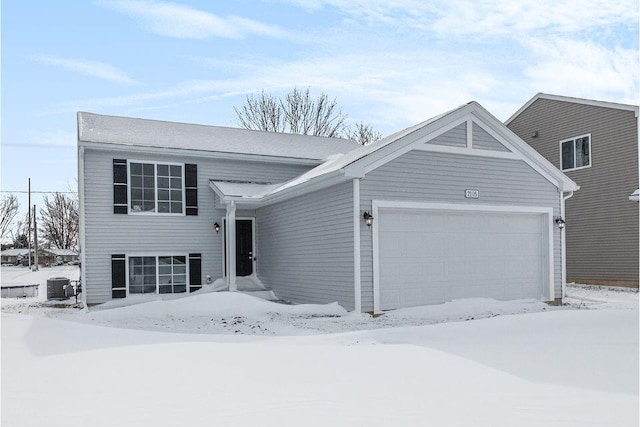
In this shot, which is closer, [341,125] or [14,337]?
[14,337]

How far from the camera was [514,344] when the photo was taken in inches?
262

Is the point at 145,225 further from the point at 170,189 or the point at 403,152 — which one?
the point at 403,152

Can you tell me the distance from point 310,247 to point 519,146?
5.30 metres

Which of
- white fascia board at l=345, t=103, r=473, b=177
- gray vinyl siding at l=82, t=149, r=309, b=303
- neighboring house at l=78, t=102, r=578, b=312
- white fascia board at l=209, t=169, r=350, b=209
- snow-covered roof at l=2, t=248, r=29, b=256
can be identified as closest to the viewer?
white fascia board at l=345, t=103, r=473, b=177

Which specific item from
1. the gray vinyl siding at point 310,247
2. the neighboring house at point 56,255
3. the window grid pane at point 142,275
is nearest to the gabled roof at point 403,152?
the gray vinyl siding at point 310,247

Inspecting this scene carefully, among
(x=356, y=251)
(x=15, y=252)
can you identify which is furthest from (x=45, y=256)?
(x=356, y=251)

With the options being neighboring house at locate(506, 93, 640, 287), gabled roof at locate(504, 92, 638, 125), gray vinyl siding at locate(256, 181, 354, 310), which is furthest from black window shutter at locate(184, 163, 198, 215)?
gabled roof at locate(504, 92, 638, 125)

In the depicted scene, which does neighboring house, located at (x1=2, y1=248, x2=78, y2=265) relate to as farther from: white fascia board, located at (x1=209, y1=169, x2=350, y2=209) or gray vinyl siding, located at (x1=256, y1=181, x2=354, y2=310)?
gray vinyl siding, located at (x1=256, y1=181, x2=354, y2=310)

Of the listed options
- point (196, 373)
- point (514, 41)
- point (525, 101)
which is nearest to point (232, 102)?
point (525, 101)

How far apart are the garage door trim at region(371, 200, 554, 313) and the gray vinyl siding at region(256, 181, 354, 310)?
18.9 inches

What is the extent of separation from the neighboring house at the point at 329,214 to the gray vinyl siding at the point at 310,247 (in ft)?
0.14

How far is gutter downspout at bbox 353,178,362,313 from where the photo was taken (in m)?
10.0

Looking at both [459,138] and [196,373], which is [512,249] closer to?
[459,138]

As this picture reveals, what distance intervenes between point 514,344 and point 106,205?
10.8 metres
